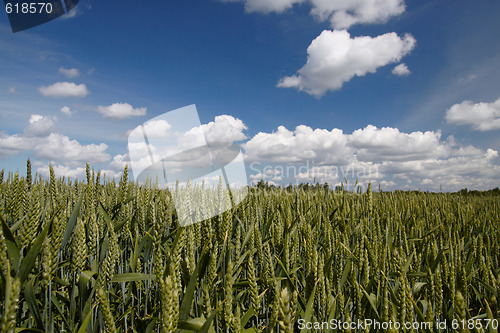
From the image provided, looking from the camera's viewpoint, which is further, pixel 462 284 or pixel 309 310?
pixel 462 284

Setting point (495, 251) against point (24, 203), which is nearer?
point (24, 203)

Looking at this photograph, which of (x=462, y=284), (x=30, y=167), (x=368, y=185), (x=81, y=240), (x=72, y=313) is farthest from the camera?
(x=368, y=185)

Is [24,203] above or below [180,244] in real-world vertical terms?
above

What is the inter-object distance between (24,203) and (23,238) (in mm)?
1088

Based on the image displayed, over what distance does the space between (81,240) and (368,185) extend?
2.32 meters

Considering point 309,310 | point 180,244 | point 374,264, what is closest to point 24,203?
point 180,244

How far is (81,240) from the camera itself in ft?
3.75

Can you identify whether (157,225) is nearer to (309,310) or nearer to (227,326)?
(227,326)

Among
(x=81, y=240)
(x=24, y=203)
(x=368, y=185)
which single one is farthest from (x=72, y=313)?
(x=368, y=185)

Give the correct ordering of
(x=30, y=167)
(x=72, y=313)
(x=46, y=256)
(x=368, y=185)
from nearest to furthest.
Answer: (x=46, y=256), (x=72, y=313), (x=30, y=167), (x=368, y=185)

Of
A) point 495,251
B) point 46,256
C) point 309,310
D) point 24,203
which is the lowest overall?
point 495,251

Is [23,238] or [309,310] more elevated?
[23,238]

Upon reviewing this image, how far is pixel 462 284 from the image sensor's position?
1398 mm

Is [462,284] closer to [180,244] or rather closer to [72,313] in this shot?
[180,244]
